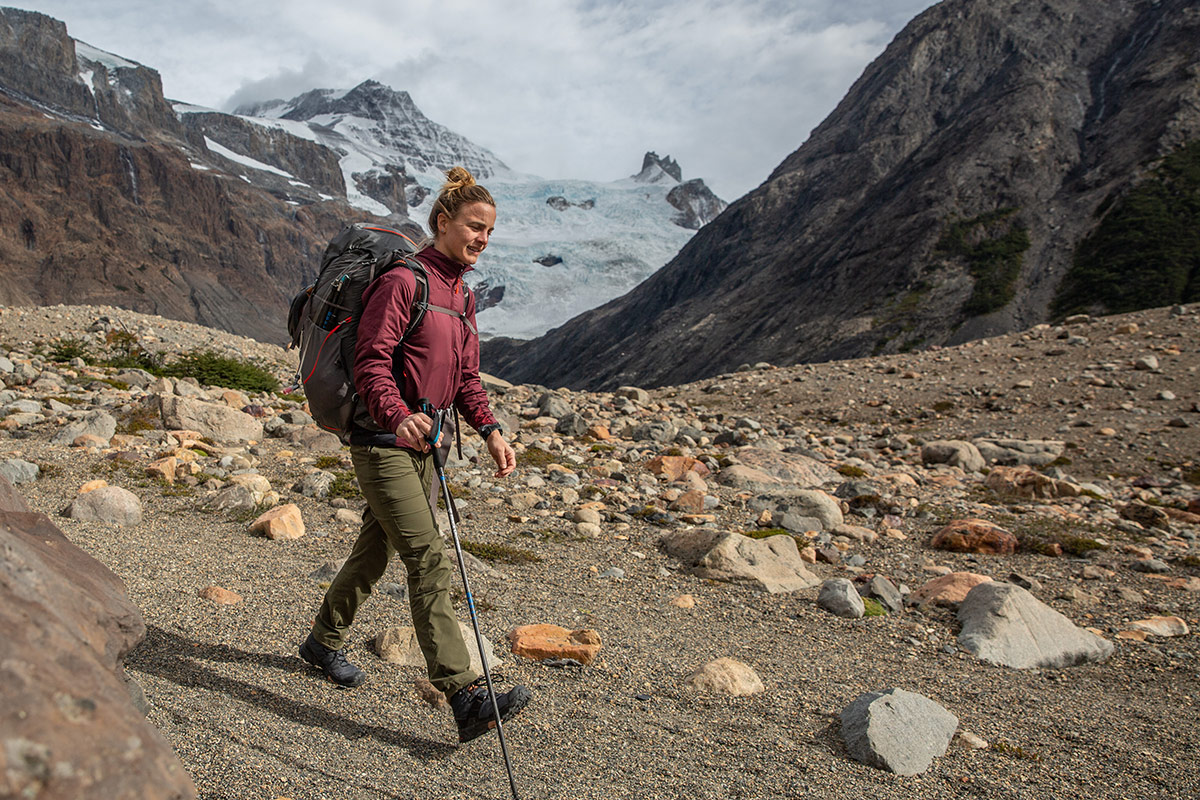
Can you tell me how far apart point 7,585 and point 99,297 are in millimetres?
119107

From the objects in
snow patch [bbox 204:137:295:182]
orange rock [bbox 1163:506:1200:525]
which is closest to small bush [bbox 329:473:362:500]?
orange rock [bbox 1163:506:1200:525]

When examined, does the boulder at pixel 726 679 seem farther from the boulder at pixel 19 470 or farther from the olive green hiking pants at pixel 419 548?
the boulder at pixel 19 470

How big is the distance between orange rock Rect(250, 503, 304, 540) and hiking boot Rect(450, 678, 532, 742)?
123 inches

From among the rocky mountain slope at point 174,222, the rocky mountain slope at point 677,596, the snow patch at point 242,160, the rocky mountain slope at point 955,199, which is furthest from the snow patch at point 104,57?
the rocky mountain slope at point 677,596

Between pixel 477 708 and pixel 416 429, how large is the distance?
45.6 inches

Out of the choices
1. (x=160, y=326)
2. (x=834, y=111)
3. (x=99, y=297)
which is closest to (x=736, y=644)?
(x=160, y=326)

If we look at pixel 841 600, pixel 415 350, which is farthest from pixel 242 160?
pixel 415 350

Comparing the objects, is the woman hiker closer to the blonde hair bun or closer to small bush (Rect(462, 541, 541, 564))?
the blonde hair bun

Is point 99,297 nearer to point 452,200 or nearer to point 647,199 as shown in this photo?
point 647,199

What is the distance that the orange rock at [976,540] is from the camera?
6633 mm

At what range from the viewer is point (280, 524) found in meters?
5.58

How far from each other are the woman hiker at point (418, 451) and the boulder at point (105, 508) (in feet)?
9.55

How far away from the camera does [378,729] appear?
306 centimetres

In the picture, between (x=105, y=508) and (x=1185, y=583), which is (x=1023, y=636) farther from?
(x=105, y=508)
